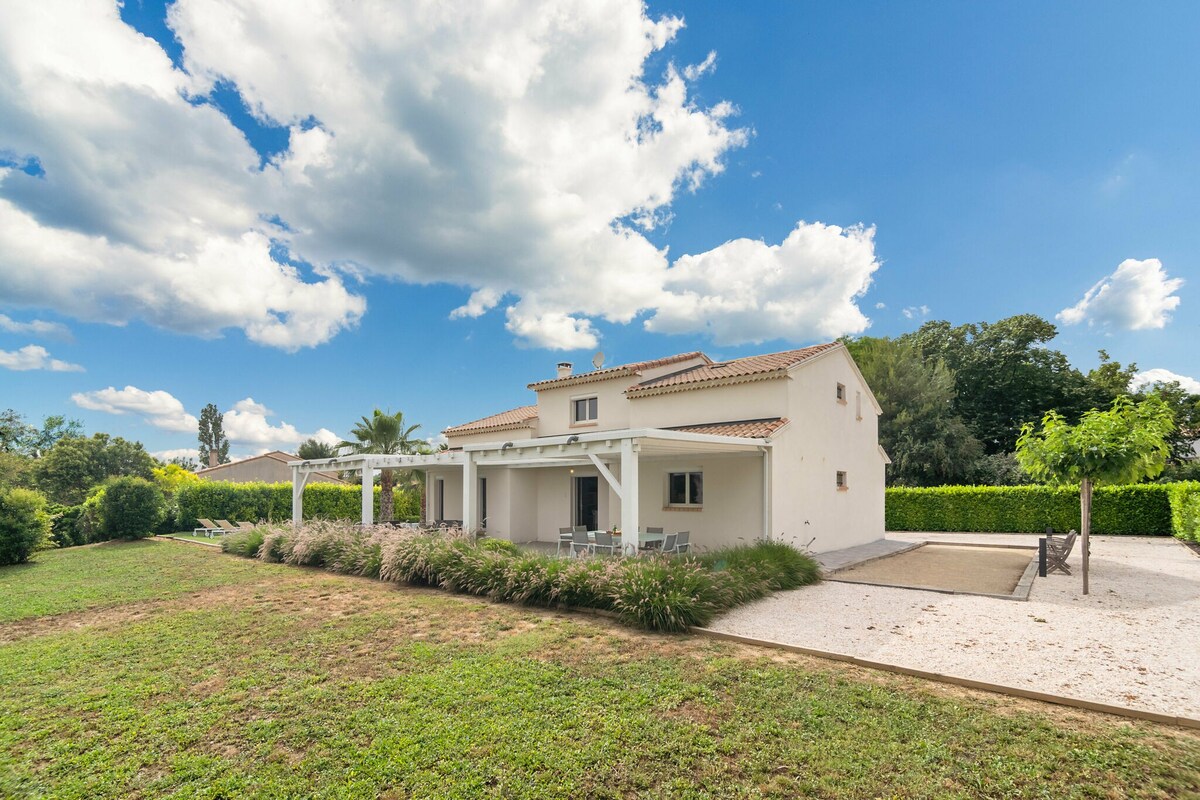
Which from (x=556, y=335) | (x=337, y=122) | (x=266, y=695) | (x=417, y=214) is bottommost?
(x=266, y=695)

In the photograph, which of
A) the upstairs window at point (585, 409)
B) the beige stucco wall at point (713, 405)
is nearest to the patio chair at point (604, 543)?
the beige stucco wall at point (713, 405)

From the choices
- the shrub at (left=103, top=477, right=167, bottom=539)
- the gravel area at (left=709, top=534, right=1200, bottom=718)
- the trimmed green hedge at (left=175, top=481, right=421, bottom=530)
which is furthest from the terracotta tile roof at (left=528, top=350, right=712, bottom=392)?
the shrub at (left=103, top=477, right=167, bottom=539)

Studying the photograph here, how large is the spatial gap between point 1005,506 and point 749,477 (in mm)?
16301

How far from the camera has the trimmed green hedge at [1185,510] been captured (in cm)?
1694

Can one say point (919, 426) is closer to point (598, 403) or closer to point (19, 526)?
point (598, 403)

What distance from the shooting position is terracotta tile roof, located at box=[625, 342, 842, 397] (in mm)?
14809

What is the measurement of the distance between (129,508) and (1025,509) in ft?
122

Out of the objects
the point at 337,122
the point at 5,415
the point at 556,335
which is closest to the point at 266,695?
the point at 337,122

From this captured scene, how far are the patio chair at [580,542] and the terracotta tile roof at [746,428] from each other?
4.04 metres

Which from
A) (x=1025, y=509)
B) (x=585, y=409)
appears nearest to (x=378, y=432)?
(x=585, y=409)

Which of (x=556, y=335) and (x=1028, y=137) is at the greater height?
(x=1028, y=137)

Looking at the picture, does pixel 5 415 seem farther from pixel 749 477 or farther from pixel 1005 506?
pixel 1005 506

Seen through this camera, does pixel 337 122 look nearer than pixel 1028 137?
Yes

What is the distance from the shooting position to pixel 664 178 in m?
15.5
